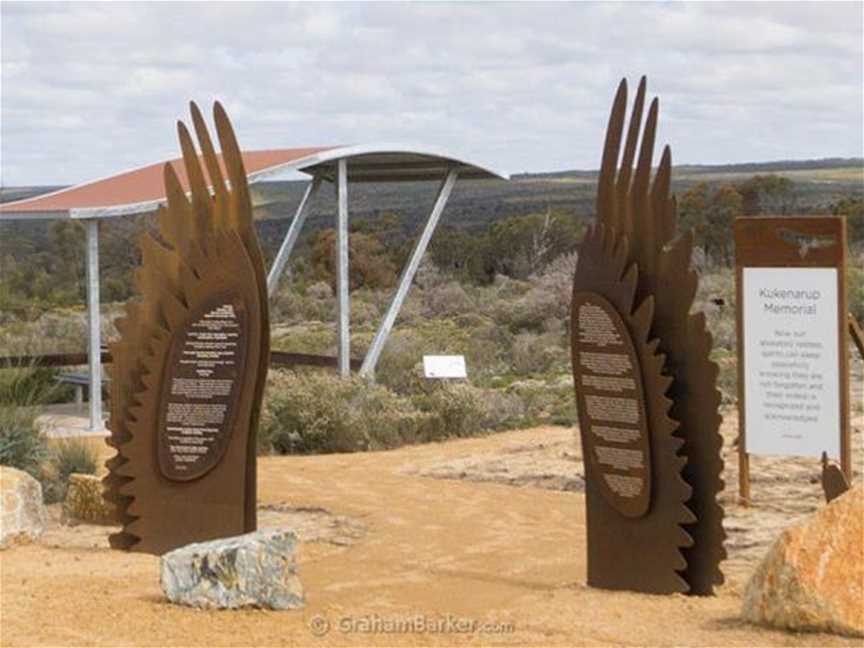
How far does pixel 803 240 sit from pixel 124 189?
8583 mm

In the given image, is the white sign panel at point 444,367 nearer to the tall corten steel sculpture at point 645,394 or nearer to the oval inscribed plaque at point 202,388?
the oval inscribed plaque at point 202,388

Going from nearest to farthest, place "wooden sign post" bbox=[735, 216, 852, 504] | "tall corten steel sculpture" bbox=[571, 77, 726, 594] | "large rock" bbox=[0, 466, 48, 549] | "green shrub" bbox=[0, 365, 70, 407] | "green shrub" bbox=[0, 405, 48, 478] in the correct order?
"tall corten steel sculpture" bbox=[571, 77, 726, 594] < "large rock" bbox=[0, 466, 48, 549] < "wooden sign post" bbox=[735, 216, 852, 504] < "green shrub" bbox=[0, 405, 48, 478] < "green shrub" bbox=[0, 365, 70, 407]

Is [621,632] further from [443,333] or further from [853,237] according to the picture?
[853,237]

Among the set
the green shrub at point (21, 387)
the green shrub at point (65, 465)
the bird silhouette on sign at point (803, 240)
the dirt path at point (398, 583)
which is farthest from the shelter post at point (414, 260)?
the bird silhouette on sign at point (803, 240)

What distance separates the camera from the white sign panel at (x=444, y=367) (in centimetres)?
1855

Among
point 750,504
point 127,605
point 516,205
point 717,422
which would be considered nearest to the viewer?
point 127,605

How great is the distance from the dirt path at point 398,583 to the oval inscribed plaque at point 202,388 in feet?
2.56

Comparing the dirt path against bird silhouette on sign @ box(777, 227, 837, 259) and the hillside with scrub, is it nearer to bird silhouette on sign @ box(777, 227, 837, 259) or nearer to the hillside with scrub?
the hillside with scrub

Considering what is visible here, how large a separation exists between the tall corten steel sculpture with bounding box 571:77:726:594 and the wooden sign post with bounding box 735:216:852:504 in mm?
2763

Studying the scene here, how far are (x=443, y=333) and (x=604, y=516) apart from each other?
17.9 metres

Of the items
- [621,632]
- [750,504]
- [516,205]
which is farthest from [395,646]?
[516,205]

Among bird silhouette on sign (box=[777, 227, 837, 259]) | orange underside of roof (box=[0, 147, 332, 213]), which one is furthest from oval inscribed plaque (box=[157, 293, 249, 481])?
orange underside of roof (box=[0, 147, 332, 213])

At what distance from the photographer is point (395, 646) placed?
8336 millimetres

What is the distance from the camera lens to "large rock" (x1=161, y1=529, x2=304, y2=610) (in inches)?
359
